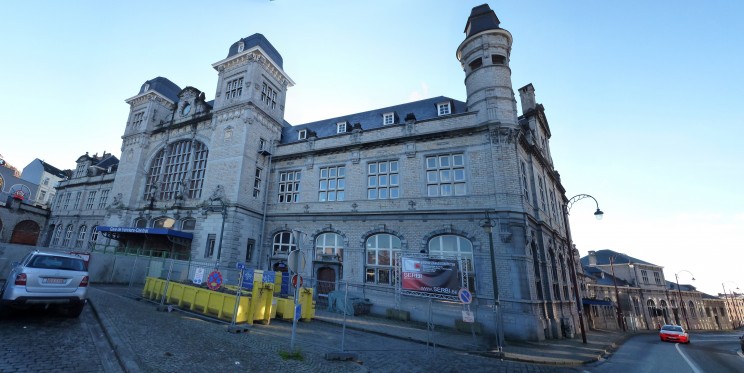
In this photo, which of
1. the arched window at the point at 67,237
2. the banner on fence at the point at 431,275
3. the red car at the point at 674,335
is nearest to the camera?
the banner on fence at the point at 431,275

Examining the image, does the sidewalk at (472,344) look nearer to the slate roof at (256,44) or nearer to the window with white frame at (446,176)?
the window with white frame at (446,176)

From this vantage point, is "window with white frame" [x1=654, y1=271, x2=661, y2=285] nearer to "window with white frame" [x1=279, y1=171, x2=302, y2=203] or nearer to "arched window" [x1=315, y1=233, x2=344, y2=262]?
"arched window" [x1=315, y1=233, x2=344, y2=262]

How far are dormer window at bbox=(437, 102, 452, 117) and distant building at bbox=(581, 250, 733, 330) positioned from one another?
3363 cm

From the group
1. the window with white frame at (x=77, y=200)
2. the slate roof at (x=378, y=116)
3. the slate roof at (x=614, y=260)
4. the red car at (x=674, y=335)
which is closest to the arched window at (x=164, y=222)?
the slate roof at (x=378, y=116)

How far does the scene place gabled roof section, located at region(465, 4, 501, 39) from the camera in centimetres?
2014

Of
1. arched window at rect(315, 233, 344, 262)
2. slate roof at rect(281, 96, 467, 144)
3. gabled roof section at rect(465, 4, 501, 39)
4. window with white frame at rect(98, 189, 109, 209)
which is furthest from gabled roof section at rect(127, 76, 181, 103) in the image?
gabled roof section at rect(465, 4, 501, 39)

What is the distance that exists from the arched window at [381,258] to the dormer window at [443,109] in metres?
9.29

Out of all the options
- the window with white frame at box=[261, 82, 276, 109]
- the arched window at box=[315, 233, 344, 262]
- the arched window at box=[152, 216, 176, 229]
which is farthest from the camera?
the window with white frame at box=[261, 82, 276, 109]

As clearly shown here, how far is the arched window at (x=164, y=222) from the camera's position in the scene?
82.7 feet

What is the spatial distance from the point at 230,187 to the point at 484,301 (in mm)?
19135

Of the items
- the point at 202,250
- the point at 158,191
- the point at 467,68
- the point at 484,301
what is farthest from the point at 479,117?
the point at 158,191

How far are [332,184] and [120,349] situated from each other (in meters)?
16.5

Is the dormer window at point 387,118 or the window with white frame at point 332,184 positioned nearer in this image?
the window with white frame at point 332,184

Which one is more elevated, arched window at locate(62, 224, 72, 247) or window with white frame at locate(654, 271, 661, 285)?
arched window at locate(62, 224, 72, 247)
